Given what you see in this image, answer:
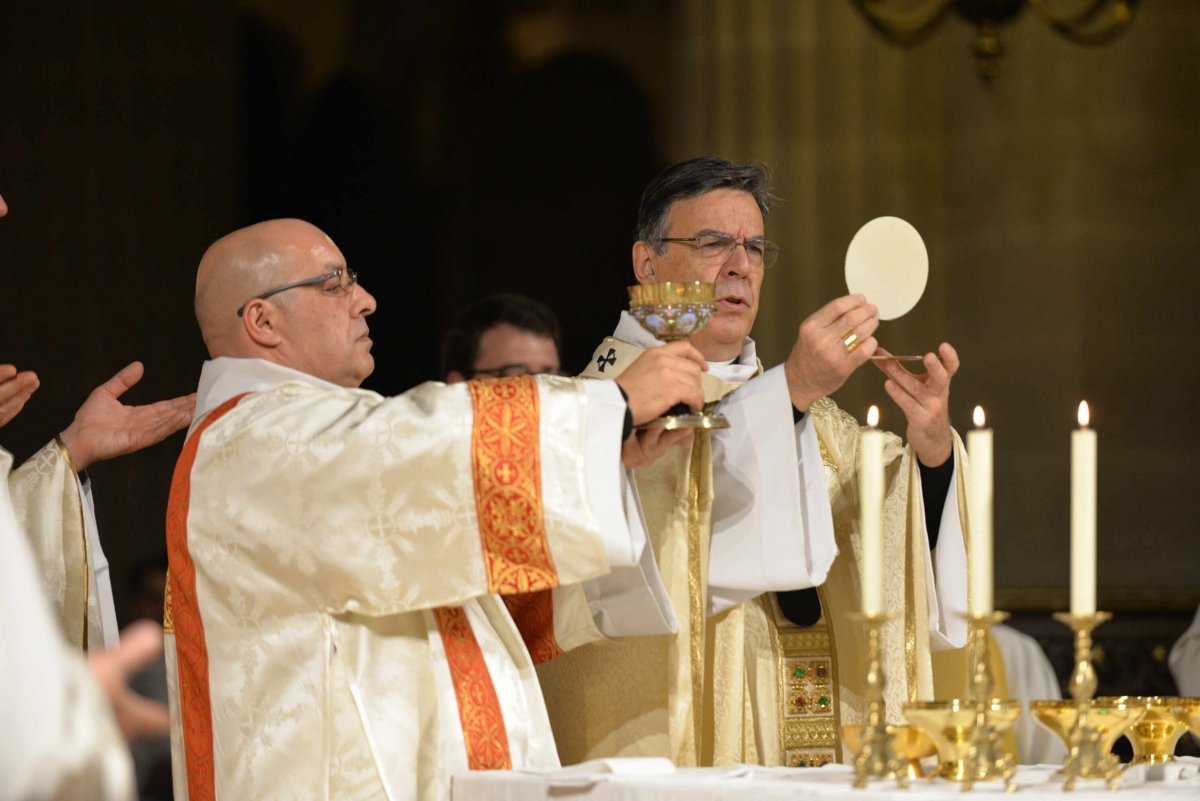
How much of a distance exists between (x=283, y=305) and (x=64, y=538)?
0.93m

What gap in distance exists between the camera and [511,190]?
24.5 feet

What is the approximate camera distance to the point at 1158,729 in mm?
3012

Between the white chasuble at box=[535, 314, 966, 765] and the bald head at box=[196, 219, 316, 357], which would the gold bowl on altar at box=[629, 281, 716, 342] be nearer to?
the white chasuble at box=[535, 314, 966, 765]

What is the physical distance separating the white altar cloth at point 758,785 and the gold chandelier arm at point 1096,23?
185 inches

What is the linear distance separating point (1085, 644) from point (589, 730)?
1487mm

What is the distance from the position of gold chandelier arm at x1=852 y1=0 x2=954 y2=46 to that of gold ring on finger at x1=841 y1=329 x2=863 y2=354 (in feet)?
13.0

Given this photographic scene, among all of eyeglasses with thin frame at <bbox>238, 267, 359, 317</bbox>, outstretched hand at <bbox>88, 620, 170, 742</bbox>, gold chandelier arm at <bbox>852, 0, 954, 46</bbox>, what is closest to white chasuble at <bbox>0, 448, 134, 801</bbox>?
outstretched hand at <bbox>88, 620, 170, 742</bbox>

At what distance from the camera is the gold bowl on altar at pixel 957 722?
2.79m

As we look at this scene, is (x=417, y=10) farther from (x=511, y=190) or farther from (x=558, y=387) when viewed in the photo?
(x=558, y=387)

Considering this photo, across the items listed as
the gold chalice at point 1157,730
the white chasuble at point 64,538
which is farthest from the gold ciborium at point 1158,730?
the white chasuble at point 64,538

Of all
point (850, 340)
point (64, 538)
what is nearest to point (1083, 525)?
point (850, 340)

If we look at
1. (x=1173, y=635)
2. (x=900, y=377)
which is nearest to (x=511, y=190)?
(x=1173, y=635)

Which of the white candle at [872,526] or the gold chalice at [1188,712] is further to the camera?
the gold chalice at [1188,712]

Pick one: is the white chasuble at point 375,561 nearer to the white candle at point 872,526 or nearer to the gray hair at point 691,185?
the white candle at point 872,526
